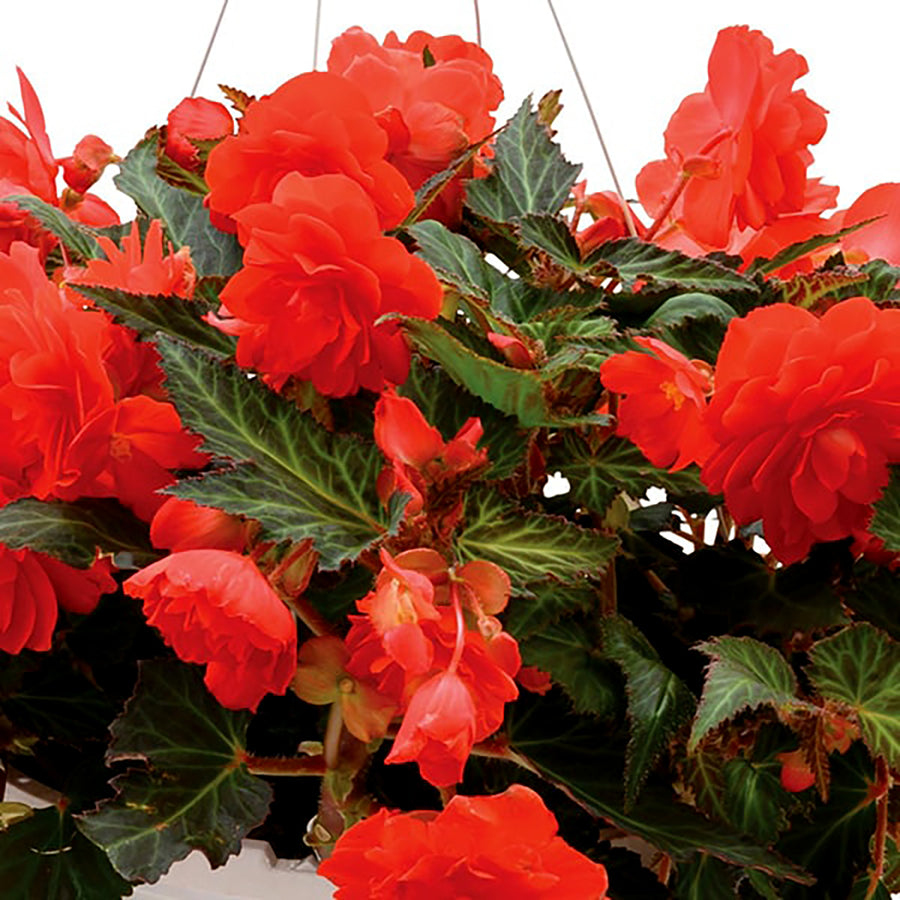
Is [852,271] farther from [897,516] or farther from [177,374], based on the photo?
[177,374]

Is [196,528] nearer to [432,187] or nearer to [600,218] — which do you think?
[432,187]

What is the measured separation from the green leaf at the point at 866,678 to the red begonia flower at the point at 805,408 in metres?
0.05

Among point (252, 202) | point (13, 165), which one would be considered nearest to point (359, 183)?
point (252, 202)

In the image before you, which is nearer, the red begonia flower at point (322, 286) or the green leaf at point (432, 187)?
the red begonia flower at point (322, 286)

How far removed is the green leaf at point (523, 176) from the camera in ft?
2.42

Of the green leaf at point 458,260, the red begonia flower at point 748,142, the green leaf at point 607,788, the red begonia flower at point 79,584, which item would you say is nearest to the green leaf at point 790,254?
the red begonia flower at point 748,142

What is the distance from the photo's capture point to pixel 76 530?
606mm

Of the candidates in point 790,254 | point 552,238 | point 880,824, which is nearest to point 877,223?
point 790,254

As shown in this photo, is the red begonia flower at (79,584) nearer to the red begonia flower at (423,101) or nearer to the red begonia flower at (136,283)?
the red begonia flower at (136,283)

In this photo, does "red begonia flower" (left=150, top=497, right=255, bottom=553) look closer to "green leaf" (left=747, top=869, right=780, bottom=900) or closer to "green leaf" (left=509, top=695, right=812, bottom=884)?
Answer: "green leaf" (left=509, top=695, right=812, bottom=884)

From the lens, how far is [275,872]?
0.66 metres

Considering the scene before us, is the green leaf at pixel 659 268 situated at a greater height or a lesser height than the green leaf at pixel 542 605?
greater

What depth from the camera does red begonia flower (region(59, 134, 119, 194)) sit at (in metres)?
0.84

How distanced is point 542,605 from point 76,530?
0.19 meters
